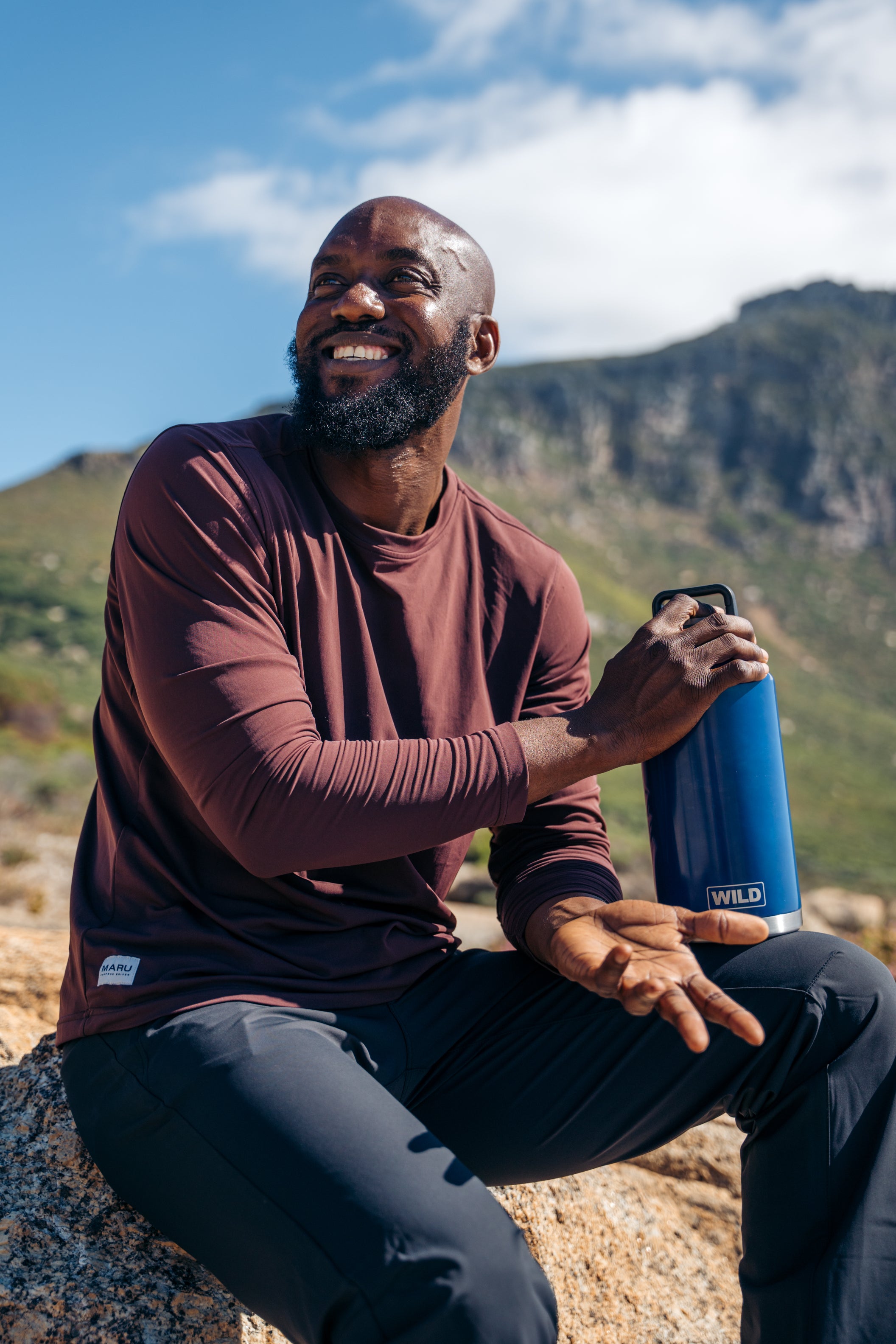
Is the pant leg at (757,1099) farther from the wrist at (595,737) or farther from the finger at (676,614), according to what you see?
the finger at (676,614)

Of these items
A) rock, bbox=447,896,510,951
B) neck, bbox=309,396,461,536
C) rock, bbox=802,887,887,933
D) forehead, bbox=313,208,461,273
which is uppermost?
forehead, bbox=313,208,461,273

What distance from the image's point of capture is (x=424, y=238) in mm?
2645

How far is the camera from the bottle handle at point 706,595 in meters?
2.27

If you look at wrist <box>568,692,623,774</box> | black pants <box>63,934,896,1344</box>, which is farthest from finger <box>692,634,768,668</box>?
black pants <box>63,934,896,1344</box>

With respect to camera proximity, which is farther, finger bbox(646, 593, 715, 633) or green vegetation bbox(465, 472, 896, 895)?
green vegetation bbox(465, 472, 896, 895)

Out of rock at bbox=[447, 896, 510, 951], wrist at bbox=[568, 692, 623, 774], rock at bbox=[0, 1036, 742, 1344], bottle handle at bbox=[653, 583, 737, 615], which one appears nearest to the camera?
rock at bbox=[0, 1036, 742, 1344]

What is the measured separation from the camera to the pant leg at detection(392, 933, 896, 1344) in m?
1.80

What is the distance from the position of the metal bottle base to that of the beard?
1348 millimetres

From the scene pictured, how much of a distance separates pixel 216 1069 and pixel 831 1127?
107 centimetres

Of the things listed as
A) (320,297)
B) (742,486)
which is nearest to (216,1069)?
(320,297)

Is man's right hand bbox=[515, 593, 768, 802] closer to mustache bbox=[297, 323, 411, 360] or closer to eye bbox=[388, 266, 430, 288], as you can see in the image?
mustache bbox=[297, 323, 411, 360]

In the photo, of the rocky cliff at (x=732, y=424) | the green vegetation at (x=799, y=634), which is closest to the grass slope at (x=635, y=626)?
the green vegetation at (x=799, y=634)

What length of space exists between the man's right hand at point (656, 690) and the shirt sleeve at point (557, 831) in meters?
0.20

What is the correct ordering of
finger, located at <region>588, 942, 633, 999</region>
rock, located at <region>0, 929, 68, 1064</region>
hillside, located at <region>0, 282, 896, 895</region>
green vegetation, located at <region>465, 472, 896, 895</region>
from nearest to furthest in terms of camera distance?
finger, located at <region>588, 942, 633, 999</region> < rock, located at <region>0, 929, 68, 1064</region> < green vegetation, located at <region>465, 472, 896, 895</region> < hillside, located at <region>0, 282, 896, 895</region>
